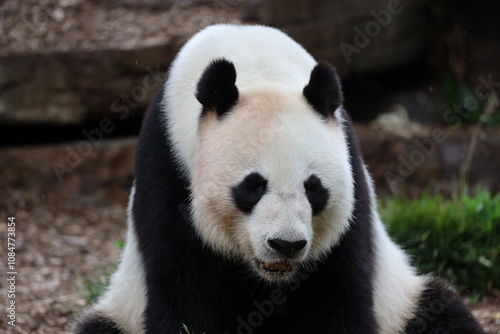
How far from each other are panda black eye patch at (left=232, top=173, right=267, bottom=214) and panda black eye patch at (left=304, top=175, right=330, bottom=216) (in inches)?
8.6

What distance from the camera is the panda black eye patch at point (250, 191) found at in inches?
147

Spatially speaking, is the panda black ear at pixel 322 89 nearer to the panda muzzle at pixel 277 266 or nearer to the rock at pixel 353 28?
the panda muzzle at pixel 277 266

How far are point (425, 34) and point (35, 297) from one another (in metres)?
6.23

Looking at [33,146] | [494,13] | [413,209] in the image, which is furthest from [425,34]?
[33,146]

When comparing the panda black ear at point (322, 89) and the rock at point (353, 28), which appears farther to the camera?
the rock at point (353, 28)

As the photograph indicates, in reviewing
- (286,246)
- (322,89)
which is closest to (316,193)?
(286,246)

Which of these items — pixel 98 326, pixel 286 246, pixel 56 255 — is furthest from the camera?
pixel 56 255

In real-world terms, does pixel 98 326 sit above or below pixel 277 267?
below

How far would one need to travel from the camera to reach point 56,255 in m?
7.58

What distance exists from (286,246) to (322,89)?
0.89m

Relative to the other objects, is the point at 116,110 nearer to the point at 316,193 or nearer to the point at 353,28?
the point at 353,28

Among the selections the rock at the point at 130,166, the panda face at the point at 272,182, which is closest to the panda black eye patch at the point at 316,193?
the panda face at the point at 272,182

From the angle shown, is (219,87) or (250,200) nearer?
(250,200)

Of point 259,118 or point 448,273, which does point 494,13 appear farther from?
point 259,118
